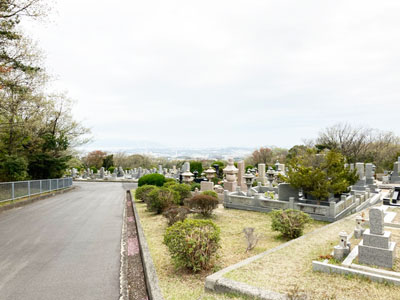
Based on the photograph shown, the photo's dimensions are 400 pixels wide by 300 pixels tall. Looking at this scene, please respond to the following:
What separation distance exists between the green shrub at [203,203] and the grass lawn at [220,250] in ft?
1.73

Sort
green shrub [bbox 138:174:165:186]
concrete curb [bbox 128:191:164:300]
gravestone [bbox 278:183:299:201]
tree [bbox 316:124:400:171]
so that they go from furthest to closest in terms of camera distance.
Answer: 1. tree [bbox 316:124:400:171]
2. green shrub [bbox 138:174:165:186]
3. gravestone [bbox 278:183:299:201]
4. concrete curb [bbox 128:191:164:300]

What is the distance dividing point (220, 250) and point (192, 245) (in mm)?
1853

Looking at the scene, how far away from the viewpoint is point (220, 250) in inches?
272

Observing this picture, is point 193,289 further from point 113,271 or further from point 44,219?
point 44,219

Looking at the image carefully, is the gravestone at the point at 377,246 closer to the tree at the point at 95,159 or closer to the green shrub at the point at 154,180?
the green shrub at the point at 154,180

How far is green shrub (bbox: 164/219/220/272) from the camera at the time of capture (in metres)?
5.42

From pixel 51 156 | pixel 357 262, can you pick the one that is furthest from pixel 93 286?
pixel 51 156

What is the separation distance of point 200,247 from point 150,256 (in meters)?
1.73

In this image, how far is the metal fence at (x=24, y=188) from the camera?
15312mm

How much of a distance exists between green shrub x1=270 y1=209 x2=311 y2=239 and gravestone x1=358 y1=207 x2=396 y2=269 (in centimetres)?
246

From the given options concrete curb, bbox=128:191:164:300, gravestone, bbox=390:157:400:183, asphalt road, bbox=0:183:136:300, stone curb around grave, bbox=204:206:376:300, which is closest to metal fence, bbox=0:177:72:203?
asphalt road, bbox=0:183:136:300

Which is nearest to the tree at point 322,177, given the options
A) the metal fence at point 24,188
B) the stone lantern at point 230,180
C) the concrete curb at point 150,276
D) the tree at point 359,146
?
the stone lantern at point 230,180

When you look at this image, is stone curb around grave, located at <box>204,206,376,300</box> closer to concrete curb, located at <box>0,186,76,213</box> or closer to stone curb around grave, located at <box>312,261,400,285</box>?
stone curb around grave, located at <box>312,261,400,285</box>

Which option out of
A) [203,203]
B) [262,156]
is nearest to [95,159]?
[262,156]
